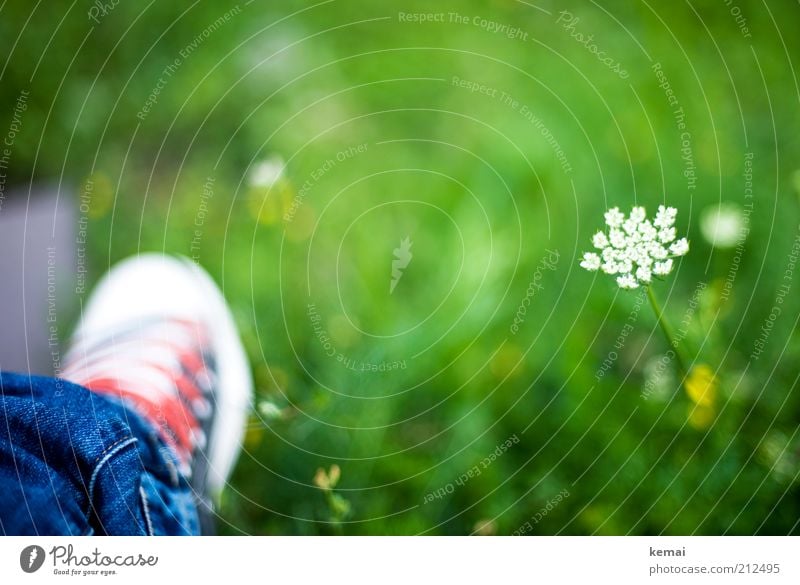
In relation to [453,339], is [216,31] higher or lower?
higher

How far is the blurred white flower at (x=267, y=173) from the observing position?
0.78 meters

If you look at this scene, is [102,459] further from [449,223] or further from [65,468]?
[449,223]

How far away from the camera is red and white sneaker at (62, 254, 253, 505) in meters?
0.63

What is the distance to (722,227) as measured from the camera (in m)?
0.63

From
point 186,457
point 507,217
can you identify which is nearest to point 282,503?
point 186,457

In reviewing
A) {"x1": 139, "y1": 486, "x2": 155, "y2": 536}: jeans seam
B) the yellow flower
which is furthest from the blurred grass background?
{"x1": 139, "y1": 486, "x2": 155, "y2": 536}: jeans seam

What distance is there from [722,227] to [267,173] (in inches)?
19.1

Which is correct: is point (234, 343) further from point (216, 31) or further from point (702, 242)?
point (702, 242)

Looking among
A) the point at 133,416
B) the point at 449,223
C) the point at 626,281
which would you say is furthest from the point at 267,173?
the point at 626,281

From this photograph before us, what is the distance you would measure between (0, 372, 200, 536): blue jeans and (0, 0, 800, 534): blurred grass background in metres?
0.14

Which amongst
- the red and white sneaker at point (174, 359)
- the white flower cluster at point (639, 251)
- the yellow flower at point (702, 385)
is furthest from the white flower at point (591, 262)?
the red and white sneaker at point (174, 359)

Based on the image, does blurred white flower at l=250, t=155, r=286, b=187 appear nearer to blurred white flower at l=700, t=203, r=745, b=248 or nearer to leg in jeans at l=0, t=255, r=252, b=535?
leg in jeans at l=0, t=255, r=252, b=535

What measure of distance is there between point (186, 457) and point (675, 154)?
22.5 inches

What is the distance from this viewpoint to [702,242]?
64 centimetres
